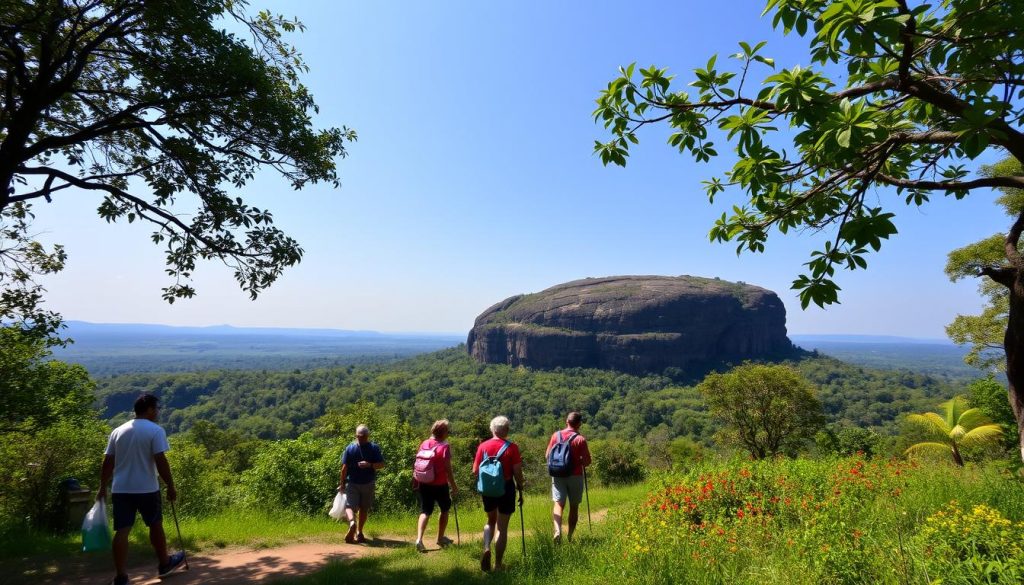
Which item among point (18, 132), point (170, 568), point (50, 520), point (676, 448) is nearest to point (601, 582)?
point (170, 568)

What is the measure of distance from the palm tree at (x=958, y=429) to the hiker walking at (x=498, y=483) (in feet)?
55.5

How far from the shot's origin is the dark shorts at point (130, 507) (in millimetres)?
4309

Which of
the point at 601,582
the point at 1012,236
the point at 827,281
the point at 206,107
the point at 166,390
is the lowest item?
the point at 166,390

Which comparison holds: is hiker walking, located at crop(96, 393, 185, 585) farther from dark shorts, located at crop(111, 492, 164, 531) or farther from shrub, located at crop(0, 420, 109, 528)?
shrub, located at crop(0, 420, 109, 528)

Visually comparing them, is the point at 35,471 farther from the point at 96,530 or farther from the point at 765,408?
the point at 765,408

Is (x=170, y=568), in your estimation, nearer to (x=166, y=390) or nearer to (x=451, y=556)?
(x=451, y=556)

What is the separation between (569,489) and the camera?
5.81 meters

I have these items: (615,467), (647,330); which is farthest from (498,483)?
(647,330)

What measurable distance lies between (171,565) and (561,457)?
14.9 feet

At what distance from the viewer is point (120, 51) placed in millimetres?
4863

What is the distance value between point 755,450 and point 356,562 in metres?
21.8

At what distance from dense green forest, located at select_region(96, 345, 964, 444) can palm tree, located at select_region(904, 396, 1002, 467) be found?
39147mm

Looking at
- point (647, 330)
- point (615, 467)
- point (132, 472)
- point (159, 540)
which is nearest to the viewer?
point (132, 472)

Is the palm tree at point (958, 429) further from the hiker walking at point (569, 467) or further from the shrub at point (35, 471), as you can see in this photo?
the shrub at point (35, 471)
